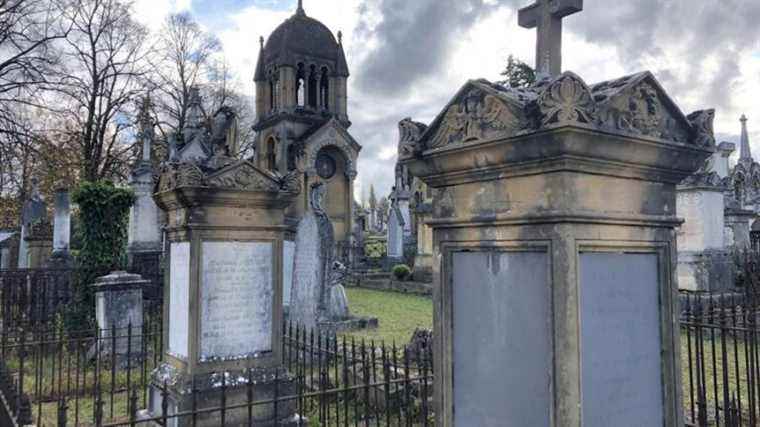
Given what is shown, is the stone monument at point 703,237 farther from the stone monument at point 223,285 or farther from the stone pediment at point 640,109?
the stone pediment at point 640,109

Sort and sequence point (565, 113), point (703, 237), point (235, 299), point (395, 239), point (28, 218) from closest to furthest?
point (565, 113) < point (235, 299) < point (703, 237) < point (28, 218) < point (395, 239)

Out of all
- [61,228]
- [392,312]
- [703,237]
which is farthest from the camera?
[61,228]

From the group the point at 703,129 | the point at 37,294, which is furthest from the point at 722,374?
the point at 37,294

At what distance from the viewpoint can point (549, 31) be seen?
2.89 meters

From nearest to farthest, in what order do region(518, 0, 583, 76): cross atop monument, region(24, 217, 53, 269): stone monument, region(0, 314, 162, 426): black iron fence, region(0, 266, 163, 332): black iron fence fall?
region(518, 0, 583, 76): cross atop monument < region(0, 314, 162, 426): black iron fence < region(0, 266, 163, 332): black iron fence < region(24, 217, 53, 269): stone monument

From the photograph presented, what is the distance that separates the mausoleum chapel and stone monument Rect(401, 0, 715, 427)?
29.3 metres

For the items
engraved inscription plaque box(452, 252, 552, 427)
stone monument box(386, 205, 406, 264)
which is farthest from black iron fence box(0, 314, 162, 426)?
stone monument box(386, 205, 406, 264)

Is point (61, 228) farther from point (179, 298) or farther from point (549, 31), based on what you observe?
point (549, 31)

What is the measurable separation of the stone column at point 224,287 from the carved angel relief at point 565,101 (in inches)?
159

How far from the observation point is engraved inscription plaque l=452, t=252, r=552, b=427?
2.19m

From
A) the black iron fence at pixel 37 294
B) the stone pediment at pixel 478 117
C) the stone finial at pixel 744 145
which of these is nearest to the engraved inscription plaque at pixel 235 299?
the stone pediment at pixel 478 117

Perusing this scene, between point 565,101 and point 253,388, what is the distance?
4.61 meters

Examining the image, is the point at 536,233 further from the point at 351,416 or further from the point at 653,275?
the point at 351,416

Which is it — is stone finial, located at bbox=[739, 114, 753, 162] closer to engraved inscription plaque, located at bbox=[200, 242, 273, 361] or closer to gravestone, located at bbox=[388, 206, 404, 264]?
gravestone, located at bbox=[388, 206, 404, 264]
